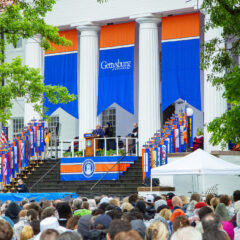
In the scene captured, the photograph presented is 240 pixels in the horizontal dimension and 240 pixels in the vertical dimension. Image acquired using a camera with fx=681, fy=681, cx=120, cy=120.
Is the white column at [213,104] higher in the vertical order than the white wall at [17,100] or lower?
lower

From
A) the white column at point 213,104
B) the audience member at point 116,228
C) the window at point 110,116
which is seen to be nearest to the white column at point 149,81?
the white column at point 213,104

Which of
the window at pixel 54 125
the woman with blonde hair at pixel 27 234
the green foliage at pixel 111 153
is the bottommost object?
the woman with blonde hair at pixel 27 234

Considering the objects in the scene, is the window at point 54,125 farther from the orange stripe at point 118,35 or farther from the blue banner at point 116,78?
the orange stripe at point 118,35

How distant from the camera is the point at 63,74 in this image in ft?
124

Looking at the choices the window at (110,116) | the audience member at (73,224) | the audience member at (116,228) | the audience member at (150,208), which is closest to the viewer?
the audience member at (116,228)

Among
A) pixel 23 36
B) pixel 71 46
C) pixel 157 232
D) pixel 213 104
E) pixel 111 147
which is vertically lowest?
pixel 157 232

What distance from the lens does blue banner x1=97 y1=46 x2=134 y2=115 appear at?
35.2 metres

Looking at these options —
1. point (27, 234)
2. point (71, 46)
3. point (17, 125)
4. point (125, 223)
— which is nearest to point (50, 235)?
point (125, 223)

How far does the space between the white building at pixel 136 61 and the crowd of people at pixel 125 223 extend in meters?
18.3

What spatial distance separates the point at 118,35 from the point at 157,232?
28763 millimetres

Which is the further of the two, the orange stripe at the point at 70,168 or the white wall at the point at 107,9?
the white wall at the point at 107,9

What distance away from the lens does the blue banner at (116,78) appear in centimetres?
3519

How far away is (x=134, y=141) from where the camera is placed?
35.2 metres

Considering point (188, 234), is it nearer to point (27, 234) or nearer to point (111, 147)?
point (27, 234)
